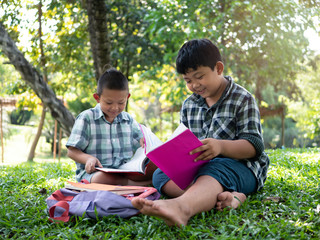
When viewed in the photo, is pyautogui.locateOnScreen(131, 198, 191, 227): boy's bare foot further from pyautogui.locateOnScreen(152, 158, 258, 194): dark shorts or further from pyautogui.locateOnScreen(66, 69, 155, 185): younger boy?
pyautogui.locateOnScreen(66, 69, 155, 185): younger boy

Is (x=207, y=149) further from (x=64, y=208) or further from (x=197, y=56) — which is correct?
(x=64, y=208)

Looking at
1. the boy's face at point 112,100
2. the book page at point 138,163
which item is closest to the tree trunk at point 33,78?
the boy's face at point 112,100

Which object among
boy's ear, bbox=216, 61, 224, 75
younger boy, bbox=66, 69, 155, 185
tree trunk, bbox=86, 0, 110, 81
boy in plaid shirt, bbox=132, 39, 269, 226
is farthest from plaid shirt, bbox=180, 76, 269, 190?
tree trunk, bbox=86, 0, 110, 81

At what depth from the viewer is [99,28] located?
5191 mm

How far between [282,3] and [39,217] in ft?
19.1

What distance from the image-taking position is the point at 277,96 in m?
17.6

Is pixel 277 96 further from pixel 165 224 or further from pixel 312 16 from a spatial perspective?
pixel 165 224

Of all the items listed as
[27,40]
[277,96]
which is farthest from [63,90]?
[277,96]

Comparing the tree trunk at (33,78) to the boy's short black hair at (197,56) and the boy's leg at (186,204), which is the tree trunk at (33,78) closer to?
the boy's short black hair at (197,56)

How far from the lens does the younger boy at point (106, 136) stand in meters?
2.53

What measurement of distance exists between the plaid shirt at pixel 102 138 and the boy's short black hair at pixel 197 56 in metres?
0.92

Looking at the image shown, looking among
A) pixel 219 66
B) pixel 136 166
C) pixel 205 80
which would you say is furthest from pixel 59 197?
pixel 219 66

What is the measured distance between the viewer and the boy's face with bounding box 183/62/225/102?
2.12 m

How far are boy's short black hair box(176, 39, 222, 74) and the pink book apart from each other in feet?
1.69
